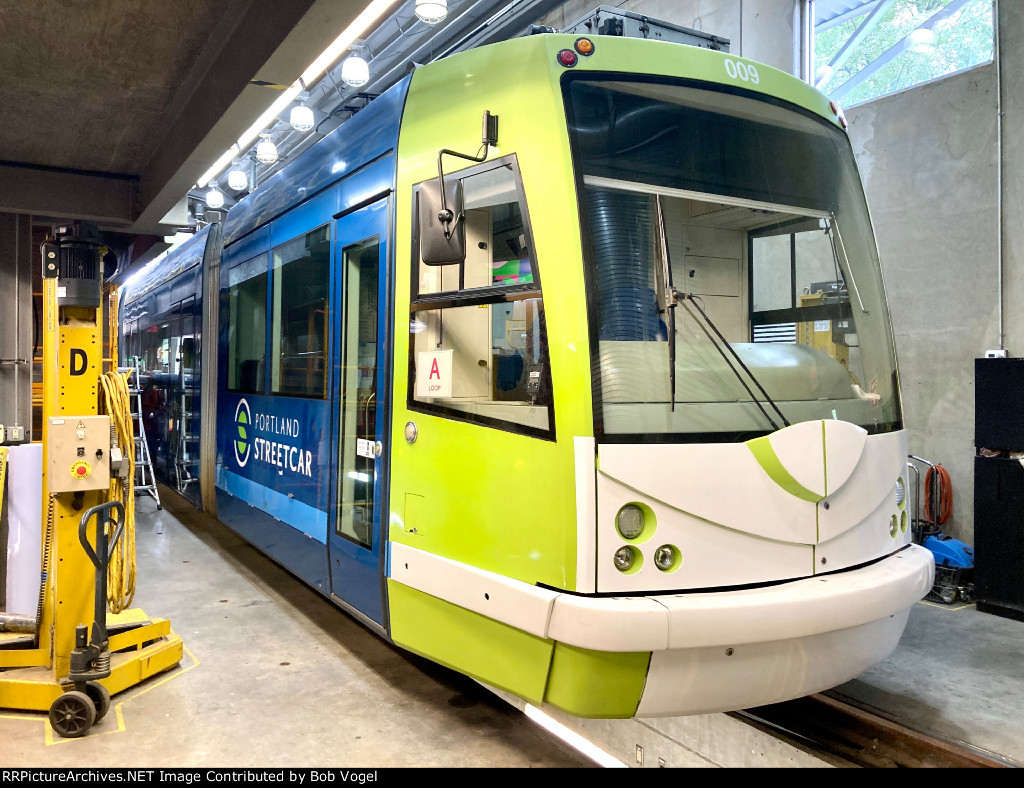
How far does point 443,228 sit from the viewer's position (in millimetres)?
3217

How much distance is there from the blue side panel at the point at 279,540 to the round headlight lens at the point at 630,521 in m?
2.24

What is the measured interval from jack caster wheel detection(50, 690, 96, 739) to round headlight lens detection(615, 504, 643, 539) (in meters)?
2.57

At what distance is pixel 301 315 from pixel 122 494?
1480 mm

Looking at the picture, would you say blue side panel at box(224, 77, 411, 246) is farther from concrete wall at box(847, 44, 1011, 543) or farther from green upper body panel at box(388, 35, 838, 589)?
concrete wall at box(847, 44, 1011, 543)

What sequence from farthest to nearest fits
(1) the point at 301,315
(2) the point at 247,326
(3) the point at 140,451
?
(3) the point at 140,451, (2) the point at 247,326, (1) the point at 301,315

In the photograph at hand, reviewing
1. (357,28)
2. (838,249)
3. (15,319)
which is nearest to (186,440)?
(15,319)

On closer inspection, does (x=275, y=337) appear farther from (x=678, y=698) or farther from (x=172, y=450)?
(x=172, y=450)

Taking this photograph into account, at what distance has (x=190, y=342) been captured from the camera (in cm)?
814

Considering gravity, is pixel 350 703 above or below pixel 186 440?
below

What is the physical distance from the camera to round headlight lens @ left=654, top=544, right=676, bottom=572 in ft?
→ 9.89

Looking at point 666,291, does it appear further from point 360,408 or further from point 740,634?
point 360,408

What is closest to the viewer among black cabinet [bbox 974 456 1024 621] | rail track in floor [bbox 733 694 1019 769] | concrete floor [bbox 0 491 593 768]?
rail track in floor [bbox 733 694 1019 769]

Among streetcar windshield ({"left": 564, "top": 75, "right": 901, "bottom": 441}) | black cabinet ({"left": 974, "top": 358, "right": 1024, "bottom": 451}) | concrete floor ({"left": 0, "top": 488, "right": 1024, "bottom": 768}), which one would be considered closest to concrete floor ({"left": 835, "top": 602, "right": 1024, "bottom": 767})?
concrete floor ({"left": 0, "top": 488, "right": 1024, "bottom": 768})
